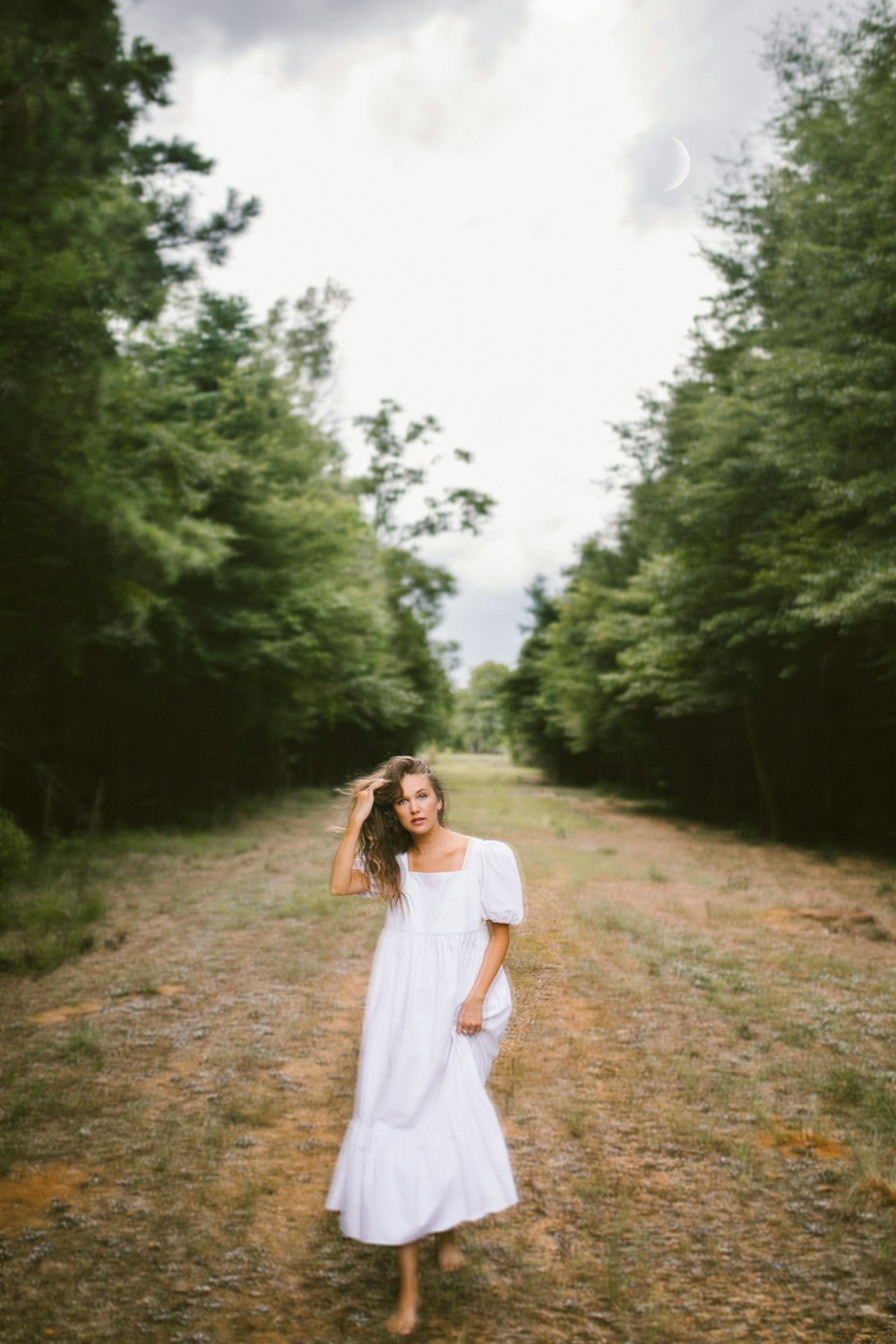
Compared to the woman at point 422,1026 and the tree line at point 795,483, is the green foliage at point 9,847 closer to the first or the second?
the woman at point 422,1026

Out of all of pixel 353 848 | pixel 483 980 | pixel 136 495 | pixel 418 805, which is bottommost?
pixel 483 980

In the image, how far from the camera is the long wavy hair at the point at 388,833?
336 cm

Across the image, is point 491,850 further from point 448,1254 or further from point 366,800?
point 448,1254

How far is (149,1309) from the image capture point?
311 centimetres

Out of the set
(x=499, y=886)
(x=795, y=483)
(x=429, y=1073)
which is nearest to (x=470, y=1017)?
(x=429, y=1073)

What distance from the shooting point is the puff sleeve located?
10.7 feet

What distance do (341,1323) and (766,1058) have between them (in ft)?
11.7

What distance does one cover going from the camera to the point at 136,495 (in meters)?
11.7

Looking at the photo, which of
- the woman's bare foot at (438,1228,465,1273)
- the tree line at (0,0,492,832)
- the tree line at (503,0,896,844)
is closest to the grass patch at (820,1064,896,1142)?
the woman's bare foot at (438,1228,465,1273)

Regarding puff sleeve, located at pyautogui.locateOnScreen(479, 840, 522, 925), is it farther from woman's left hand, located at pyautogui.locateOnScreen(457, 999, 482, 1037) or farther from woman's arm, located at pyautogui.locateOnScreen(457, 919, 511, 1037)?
woman's left hand, located at pyautogui.locateOnScreen(457, 999, 482, 1037)

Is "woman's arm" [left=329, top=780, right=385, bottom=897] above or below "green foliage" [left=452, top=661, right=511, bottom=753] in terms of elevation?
below

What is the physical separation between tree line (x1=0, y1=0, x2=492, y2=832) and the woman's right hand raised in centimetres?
737

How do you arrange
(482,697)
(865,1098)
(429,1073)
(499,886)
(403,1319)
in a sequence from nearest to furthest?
(403,1319) → (429,1073) → (499,886) → (865,1098) → (482,697)

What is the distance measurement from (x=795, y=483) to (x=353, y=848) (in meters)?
12.0
